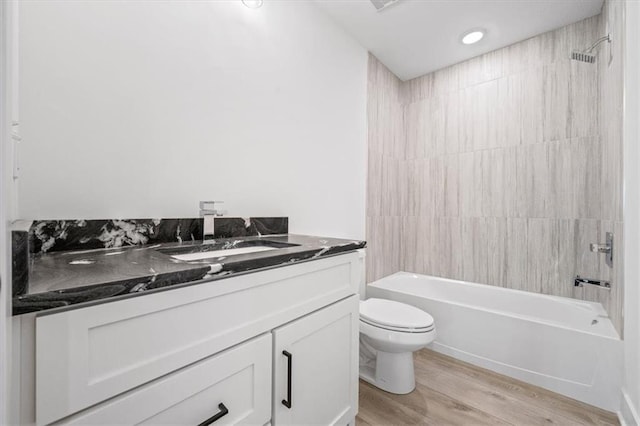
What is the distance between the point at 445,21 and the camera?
2.00 metres

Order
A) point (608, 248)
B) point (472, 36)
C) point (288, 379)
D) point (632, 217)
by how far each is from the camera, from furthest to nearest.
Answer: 1. point (472, 36)
2. point (608, 248)
3. point (632, 217)
4. point (288, 379)

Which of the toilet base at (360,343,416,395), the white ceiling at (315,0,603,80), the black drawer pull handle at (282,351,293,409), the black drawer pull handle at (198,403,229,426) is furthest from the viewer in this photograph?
the white ceiling at (315,0,603,80)

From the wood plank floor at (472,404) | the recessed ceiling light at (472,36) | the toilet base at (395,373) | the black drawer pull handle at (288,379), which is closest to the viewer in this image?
the black drawer pull handle at (288,379)

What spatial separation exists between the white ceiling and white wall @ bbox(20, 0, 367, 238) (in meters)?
0.26

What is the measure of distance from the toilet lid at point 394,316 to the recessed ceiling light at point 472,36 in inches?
81.9

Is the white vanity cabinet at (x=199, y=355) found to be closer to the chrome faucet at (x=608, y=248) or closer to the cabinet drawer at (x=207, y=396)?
the cabinet drawer at (x=207, y=396)

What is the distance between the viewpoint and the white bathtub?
1526mm

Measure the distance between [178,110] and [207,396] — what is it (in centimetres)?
109

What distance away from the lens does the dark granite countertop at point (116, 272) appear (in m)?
0.47

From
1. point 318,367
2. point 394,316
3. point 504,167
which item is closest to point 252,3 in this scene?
point 318,367

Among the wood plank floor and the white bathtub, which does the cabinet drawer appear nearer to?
the wood plank floor

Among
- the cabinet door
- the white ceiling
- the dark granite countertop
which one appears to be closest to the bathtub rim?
the cabinet door

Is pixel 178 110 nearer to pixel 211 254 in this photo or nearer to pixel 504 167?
pixel 211 254

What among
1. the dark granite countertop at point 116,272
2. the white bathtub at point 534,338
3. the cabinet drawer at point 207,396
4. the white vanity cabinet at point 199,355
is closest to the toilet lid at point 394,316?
the white bathtub at point 534,338
